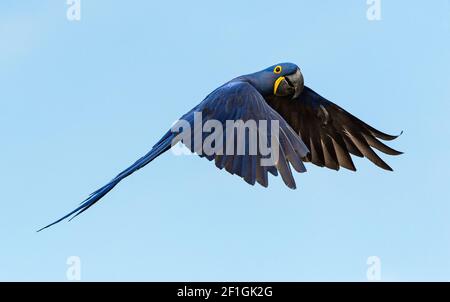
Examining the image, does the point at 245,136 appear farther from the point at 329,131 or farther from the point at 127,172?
the point at 329,131

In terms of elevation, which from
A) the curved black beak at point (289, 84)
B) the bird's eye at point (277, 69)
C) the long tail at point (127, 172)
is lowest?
the long tail at point (127, 172)

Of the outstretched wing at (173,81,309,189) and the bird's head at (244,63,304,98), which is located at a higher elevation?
the bird's head at (244,63,304,98)

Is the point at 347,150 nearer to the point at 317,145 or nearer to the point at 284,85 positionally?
the point at 317,145

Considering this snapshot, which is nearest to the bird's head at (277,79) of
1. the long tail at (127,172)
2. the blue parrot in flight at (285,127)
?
the blue parrot in flight at (285,127)

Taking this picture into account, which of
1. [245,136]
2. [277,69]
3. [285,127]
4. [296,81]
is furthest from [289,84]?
[245,136]

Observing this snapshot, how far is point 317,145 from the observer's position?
877 centimetres

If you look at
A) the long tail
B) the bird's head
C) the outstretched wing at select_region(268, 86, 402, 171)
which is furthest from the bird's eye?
the long tail

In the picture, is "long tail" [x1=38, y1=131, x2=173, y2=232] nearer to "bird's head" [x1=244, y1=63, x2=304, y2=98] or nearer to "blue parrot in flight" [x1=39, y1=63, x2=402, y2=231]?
"blue parrot in flight" [x1=39, y1=63, x2=402, y2=231]

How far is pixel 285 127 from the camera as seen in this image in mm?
6758

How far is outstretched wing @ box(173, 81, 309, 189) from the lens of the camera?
6371 millimetres

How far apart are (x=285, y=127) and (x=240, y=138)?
42cm

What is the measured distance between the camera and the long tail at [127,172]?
6927mm

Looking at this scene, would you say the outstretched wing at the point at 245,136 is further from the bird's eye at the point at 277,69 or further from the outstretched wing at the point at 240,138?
the bird's eye at the point at 277,69

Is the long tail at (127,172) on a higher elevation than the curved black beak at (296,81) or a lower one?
lower
